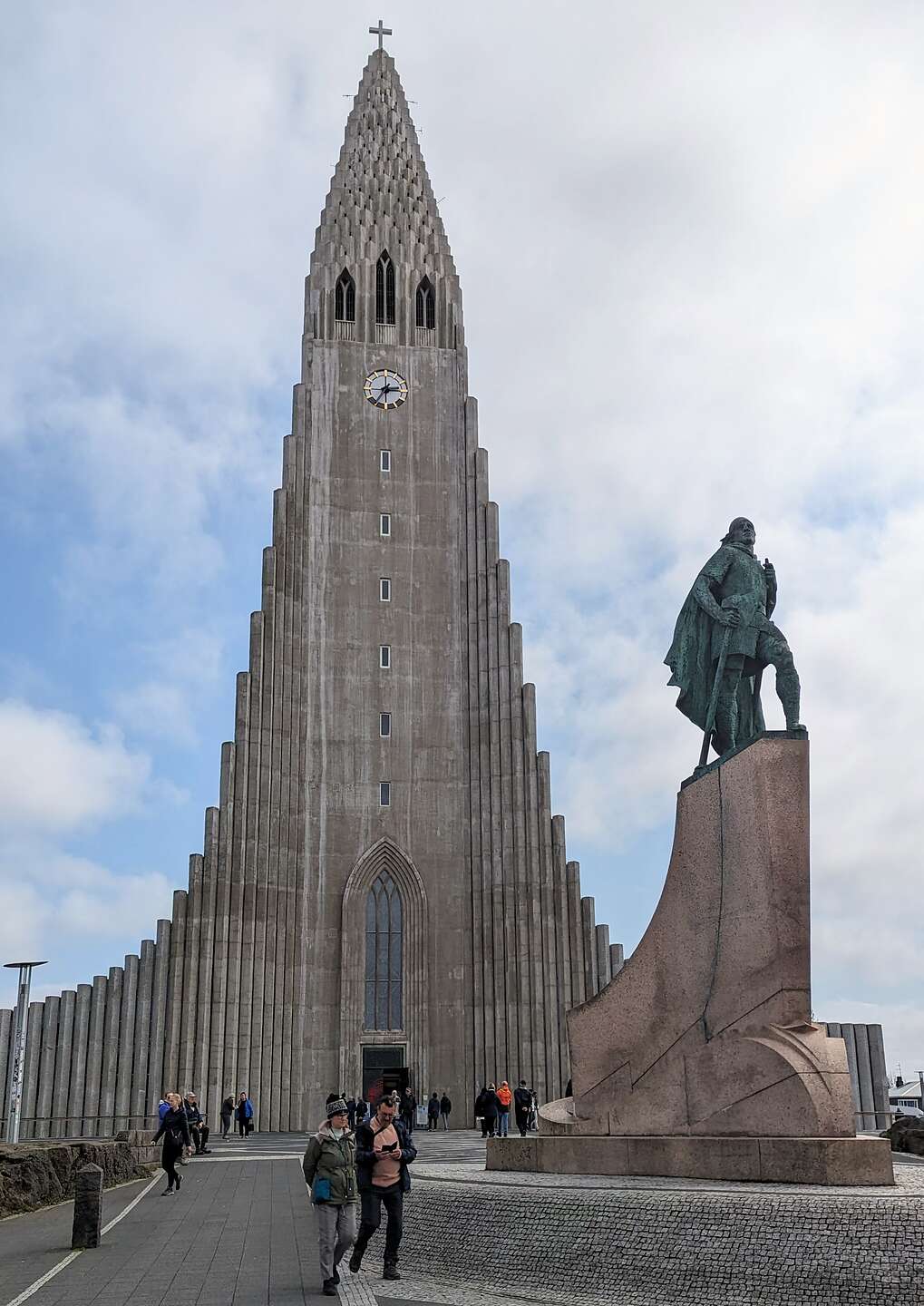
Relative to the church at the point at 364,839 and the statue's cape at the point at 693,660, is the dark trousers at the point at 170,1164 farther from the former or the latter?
Result: the church at the point at 364,839

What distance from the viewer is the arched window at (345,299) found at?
47000 millimetres

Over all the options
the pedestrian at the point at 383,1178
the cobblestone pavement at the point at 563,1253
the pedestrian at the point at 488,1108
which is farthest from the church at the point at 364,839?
the pedestrian at the point at 383,1178

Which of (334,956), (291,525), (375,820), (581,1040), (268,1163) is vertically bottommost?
(268,1163)

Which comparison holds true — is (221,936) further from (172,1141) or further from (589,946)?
(172,1141)

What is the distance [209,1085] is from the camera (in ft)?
122

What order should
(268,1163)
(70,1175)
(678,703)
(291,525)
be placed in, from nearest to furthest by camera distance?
(678,703) → (70,1175) → (268,1163) → (291,525)

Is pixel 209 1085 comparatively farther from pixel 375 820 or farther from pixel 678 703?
pixel 678 703

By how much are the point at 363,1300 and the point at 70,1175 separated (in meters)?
9.77

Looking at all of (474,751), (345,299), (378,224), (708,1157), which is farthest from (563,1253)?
(378,224)

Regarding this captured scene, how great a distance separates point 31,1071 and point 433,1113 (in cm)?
1230

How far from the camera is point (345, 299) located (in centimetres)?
4728

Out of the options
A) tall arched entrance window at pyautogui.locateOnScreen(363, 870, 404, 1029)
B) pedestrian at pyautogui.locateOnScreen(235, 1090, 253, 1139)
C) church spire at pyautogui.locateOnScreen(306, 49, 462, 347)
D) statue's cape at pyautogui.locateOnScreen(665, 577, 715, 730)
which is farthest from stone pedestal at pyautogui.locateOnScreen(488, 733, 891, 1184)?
church spire at pyautogui.locateOnScreen(306, 49, 462, 347)

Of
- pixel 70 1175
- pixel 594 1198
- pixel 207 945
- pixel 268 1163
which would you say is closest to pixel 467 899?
pixel 207 945

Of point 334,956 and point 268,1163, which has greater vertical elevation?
point 334,956
